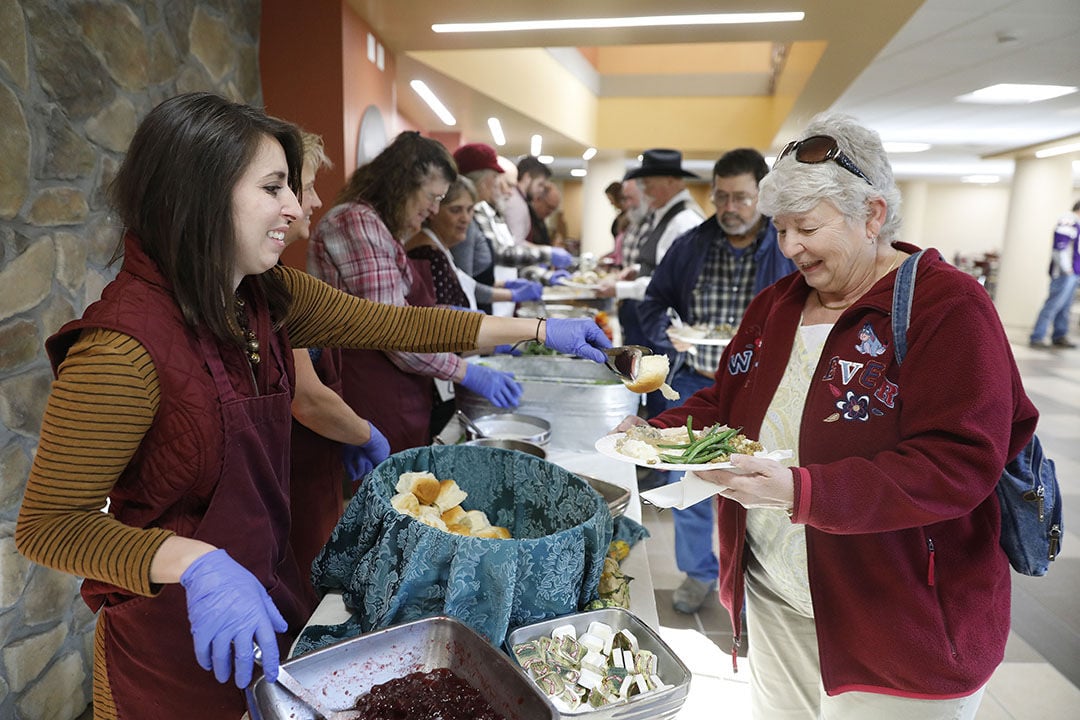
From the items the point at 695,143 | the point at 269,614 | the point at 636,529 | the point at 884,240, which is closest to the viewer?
the point at 269,614

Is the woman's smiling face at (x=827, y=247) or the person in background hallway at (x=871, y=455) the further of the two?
the woman's smiling face at (x=827, y=247)

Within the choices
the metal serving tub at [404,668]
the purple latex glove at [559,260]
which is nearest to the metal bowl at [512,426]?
the metal serving tub at [404,668]

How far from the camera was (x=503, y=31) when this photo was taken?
4.22m

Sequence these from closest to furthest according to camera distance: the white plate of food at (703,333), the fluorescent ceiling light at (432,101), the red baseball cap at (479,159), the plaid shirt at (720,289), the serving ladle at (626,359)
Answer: the serving ladle at (626,359), the white plate of food at (703,333), the plaid shirt at (720,289), the red baseball cap at (479,159), the fluorescent ceiling light at (432,101)

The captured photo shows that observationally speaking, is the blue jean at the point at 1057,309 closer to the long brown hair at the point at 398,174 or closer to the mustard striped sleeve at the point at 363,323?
the long brown hair at the point at 398,174

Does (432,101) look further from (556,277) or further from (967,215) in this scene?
(967,215)

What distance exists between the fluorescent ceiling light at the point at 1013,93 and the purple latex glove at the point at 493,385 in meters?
5.77

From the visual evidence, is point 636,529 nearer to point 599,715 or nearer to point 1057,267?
point 599,715

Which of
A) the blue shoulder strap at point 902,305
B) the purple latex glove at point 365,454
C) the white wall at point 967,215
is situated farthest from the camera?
the white wall at point 967,215

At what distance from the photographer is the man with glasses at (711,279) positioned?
116 inches

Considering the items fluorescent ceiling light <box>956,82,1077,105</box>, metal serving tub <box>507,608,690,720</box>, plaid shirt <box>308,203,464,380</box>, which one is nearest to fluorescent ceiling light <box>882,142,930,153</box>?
fluorescent ceiling light <box>956,82,1077,105</box>

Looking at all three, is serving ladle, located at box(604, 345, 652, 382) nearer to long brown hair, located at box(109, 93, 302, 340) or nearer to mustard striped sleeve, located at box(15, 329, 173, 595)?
long brown hair, located at box(109, 93, 302, 340)

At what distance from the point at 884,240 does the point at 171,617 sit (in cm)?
154

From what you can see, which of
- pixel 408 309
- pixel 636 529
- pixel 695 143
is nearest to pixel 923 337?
pixel 636 529
